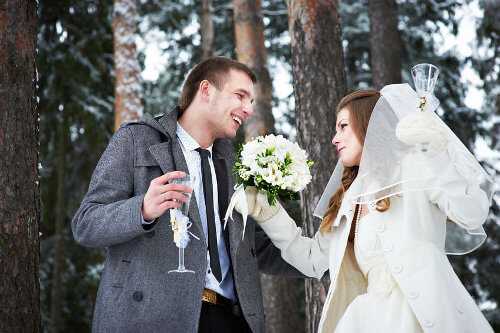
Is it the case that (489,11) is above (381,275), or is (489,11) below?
above

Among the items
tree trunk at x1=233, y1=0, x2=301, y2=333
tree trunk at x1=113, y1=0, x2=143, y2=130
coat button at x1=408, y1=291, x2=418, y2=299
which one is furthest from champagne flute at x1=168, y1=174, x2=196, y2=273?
tree trunk at x1=233, y1=0, x2=301, y2=333

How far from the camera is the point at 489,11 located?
450 inches

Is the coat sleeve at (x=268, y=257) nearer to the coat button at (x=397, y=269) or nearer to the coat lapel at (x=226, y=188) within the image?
the coat lapel at (x=226, y=188)

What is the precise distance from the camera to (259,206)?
172 inches

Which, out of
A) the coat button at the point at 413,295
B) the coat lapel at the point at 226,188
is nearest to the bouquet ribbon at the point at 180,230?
the coat lapel at the point at 226,188

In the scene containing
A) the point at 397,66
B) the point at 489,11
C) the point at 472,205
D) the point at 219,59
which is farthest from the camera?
the point at 489,11

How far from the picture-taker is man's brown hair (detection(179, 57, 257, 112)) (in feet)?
15.3

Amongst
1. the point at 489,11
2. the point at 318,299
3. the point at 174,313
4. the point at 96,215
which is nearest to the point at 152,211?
the point at 96,215

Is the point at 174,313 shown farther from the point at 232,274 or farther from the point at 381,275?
the point at 381,275

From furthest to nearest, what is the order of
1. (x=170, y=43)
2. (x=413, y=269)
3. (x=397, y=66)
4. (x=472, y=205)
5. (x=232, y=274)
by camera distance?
(x=170, y=43), (x=397, y=66), (x=232, y=274), (x=413, y=269), (x=472, y=205)

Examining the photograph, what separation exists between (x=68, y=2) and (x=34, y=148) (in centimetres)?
844

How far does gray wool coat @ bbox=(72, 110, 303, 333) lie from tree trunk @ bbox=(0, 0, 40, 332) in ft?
1.54

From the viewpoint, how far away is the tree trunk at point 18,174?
4.16 m

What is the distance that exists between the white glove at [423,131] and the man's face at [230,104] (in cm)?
134
